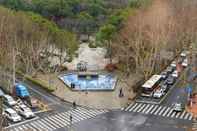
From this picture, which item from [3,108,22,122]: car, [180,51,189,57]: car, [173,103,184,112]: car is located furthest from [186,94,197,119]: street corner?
[180,51,189,57]: car

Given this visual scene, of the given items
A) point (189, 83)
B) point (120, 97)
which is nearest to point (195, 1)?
point (189, 83)

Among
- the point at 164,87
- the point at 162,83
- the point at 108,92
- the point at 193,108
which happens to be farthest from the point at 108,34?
the point at 193,108

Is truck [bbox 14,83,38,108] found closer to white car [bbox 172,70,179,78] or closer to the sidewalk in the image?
the sidewalk

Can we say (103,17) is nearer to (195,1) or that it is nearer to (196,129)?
(195,1)

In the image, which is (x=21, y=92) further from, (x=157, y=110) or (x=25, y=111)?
(x=157, y=110)

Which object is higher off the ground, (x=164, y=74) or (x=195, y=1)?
(x=195, y=1)

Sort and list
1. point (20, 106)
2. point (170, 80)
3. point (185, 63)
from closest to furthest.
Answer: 1. point (20, 106)
2. point (170, 80)
3. point (185, 63)

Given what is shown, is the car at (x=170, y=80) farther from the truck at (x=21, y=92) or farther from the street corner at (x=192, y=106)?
the truck at (x=21, y=92)
